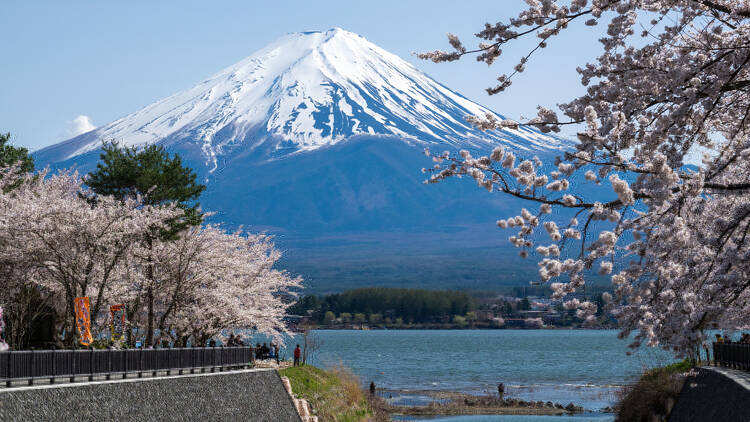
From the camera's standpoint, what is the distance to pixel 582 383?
7112cm

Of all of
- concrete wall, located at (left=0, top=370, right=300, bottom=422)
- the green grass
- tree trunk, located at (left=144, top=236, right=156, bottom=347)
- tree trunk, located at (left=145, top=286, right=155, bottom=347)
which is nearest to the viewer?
concrete wall, located at (left=0, top=370, right=300, bottom=422)

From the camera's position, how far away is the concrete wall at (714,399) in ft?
55.5

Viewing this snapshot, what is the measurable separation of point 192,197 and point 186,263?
528 cm

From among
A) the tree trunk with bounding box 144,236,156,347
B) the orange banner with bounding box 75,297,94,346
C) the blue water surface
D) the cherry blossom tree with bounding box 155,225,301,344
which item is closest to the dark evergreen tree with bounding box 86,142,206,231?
the cherry blossom tree with bounding box 155,225,301,344

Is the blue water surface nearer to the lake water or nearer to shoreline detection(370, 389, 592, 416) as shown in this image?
the lake water

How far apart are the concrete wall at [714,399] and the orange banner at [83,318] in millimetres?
15769

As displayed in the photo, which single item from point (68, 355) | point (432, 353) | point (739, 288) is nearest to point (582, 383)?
point (432, 353)

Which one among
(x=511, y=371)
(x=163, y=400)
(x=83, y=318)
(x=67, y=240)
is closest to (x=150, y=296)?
(x=67, y=240)

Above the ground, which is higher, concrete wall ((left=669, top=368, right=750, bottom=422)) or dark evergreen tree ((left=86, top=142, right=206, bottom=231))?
dark evergreen tree ((left=86, top=142, right=206, bottom=231))

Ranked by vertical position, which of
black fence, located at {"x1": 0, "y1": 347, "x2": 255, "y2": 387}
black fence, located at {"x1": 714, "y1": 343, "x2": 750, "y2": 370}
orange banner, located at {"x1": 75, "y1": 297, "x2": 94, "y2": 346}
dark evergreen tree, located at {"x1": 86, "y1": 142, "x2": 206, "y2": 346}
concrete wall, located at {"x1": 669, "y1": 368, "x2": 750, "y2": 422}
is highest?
dark evergreen tree, located at {"x1": 86, "y1": 142, "x2": 206, "y2": 346}

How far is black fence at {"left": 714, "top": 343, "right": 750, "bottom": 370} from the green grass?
1412 cm

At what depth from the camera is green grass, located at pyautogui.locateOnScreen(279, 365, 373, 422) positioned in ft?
111

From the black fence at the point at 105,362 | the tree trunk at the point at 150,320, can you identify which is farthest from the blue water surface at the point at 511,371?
the black fence at the point at 105,362

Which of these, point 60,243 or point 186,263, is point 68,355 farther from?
point 186,263
